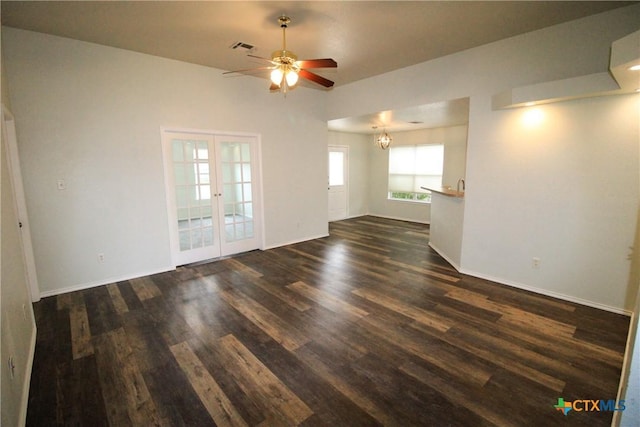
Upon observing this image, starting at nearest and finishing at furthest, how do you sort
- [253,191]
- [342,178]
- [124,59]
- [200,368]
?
[200,368] < [124,59] < [253,191] < [342,178]

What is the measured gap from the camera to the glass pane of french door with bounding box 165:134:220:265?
4.39 m

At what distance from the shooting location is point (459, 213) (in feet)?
14.3

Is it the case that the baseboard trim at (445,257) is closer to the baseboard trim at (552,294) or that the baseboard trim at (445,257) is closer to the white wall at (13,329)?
the baseboard trim at (552,294)

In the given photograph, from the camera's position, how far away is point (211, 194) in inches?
188

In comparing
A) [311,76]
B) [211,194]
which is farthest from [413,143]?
[211,194]

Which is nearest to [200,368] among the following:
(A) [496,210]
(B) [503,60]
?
(A) [496,210]

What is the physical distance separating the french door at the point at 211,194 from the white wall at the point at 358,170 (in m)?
3.80

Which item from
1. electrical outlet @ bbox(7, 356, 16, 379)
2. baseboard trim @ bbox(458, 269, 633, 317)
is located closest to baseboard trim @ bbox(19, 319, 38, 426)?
electrical outlet @ bbox(7, 356, 16, 379)

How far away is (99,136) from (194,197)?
144cm

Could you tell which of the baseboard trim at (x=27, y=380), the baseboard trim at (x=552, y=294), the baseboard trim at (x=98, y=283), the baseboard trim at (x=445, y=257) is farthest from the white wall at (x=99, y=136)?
the baseboard trim at (x=552, y=294)

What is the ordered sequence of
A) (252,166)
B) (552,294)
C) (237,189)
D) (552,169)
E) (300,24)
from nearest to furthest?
(300,24) < (552,169) < (552,294) < (237,189) < (252,166)

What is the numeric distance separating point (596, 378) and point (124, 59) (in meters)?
5.85

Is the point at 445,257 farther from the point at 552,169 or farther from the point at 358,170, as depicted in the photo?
the point at 358,170

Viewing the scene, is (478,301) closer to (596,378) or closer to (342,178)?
(596,378)
